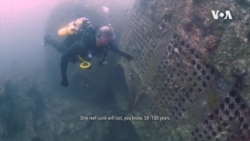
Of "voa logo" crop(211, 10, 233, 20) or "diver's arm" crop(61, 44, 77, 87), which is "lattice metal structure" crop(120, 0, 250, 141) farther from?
"diver's arm" crop(61, 44, 77, 87)

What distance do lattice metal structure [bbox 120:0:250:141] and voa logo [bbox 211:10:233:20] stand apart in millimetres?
595

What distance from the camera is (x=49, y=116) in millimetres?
11367

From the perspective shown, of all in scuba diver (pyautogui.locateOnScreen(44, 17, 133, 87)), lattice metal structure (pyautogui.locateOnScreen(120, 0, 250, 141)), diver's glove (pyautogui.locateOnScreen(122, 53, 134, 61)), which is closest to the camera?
lattice metal structure (pyautogui.locateOnScreen(120, 0, 250, 141))

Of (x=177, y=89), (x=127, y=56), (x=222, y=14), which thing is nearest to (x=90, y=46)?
(x=127, y=56)

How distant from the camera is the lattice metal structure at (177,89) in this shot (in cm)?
481

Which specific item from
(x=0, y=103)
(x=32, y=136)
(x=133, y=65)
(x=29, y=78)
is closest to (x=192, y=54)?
(x=133, y=65)

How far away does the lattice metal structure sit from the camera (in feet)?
15.8

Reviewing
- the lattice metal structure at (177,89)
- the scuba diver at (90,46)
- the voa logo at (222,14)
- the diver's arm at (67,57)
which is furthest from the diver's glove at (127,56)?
the voa logo at (222,14)

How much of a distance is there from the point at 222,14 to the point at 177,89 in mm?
1727

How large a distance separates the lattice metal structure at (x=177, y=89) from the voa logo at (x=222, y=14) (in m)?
0.60

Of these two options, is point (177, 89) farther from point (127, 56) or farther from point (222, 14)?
point (127, 56)

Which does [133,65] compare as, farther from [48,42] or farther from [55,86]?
[55,86]

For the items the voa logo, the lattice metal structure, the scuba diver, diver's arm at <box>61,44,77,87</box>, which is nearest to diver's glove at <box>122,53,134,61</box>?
the scuba diver

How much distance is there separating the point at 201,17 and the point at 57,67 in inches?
397
